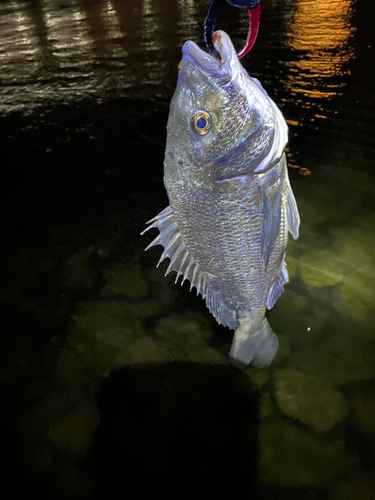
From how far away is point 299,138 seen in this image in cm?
566

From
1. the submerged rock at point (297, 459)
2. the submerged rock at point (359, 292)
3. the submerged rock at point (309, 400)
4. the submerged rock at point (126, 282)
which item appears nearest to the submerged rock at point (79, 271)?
the submerged rock at point (126, 282)

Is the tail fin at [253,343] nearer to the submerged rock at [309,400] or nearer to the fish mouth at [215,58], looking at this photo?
the submerged rock at [309,400]

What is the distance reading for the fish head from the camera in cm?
145

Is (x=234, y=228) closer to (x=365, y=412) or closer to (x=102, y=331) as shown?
(x=365, y=412)

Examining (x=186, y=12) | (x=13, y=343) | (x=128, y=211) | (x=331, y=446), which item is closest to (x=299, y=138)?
(x=128, y=211)

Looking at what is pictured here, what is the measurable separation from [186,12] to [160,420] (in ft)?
59.5

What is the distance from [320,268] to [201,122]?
2.32 m

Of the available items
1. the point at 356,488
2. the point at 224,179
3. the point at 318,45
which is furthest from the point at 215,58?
the point at 318,45

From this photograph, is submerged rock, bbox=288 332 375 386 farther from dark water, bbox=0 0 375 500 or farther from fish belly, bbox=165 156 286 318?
fish belly, bbox=165 156 286 318

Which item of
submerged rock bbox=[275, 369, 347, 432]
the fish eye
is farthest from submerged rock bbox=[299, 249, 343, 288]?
the fish eye

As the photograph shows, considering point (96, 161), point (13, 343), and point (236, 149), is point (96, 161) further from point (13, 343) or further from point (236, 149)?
point (236, 149)

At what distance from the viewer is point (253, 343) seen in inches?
95.0

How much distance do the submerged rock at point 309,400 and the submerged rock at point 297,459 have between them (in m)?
0.11

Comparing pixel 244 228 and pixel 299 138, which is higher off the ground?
pixel 244 228
